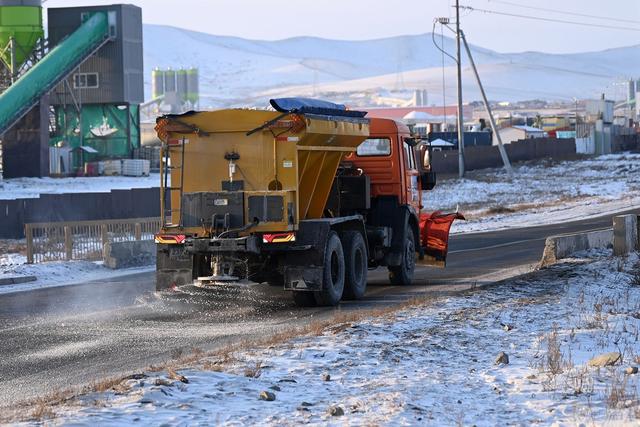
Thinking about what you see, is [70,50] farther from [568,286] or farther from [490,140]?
[568,286]

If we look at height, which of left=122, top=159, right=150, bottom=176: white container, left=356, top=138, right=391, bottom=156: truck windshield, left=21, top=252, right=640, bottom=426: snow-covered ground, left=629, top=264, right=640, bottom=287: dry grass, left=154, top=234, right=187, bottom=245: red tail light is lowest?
left=21, top=252, right=640, bottom=426: snow-covered ground

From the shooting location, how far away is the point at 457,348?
13422 millimetres

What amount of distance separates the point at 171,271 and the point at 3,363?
532 cm

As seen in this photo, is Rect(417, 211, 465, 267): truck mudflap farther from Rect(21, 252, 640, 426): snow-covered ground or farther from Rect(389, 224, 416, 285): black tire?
Rect(21, 252, 640, 426): snow-covered ground

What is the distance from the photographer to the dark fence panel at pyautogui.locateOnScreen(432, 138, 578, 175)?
80.7m

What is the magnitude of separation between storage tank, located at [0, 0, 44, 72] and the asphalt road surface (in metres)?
60.9

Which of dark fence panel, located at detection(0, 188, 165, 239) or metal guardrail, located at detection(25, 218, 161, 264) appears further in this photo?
dark fence panel, located at detection(0, 188, 165, 239)

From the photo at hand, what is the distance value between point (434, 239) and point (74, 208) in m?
21.7

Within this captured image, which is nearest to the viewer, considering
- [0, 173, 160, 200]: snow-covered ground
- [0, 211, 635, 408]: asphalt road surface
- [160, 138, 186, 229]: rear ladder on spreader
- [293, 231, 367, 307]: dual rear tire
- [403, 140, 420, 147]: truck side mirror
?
[0, 211, 635, 408]: asphalt road surface

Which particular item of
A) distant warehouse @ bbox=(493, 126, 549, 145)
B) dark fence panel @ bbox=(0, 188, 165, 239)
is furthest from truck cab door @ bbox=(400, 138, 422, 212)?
distant warehouse @ bbox=(493, 126, 549, 145)

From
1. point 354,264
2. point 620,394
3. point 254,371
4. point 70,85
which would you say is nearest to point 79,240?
point 354,264

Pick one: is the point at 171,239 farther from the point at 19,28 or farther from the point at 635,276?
the point at 19,28

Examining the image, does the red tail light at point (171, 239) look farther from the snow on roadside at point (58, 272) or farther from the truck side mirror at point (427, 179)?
the truck side mirror at point (427, 179)

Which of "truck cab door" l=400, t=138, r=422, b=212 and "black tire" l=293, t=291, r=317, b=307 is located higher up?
"truck cab door" l=400, t=138, r=422, b=212
